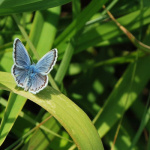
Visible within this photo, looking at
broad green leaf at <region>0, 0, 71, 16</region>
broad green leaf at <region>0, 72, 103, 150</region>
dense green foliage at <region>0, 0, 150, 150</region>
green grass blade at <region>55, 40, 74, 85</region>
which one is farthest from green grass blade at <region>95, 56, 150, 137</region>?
broad green leaf at <region>0, 0, 71, 16</region>

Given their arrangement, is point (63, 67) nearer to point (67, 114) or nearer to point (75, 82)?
point (67, 114)

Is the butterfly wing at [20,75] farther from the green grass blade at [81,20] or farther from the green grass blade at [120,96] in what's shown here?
the green grass blade at [120,96]

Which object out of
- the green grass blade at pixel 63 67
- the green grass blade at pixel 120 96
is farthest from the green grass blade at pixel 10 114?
the green grass blade at pixel 120 96

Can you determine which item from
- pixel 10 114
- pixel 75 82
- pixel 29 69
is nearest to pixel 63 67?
pixel 29 69

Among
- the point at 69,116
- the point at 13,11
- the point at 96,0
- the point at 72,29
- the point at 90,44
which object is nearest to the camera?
the point at 69,116

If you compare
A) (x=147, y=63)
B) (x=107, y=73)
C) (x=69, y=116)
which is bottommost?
(x=107, y=73)

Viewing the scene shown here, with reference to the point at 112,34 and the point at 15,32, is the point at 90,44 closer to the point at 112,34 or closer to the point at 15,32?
the point at 112,34

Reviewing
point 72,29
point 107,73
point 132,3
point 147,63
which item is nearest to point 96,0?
point 72,29

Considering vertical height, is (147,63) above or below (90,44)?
below
